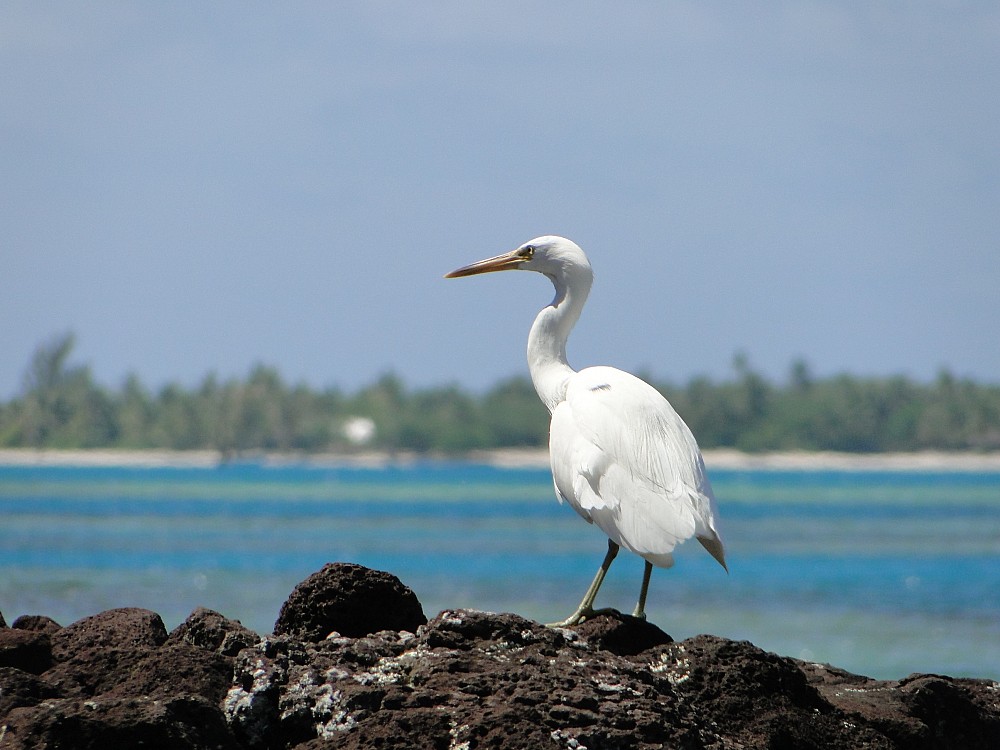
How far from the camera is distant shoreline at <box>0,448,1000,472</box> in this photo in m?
114

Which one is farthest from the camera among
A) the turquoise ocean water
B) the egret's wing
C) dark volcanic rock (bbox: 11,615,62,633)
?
the turquoise ocean water

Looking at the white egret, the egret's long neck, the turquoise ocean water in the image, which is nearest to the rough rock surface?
the white egret

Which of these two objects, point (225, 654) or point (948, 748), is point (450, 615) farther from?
point (948, 748)

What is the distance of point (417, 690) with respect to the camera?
445cm

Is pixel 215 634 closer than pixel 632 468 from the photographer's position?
Yes

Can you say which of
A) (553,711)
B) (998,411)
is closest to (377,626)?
(553,711)

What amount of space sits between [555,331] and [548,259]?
385 millimetres

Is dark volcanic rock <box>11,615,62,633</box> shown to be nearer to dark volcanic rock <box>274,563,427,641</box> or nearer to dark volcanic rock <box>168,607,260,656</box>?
dark volcanic rock <box>168,607,260,656</box>

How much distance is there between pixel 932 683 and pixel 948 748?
25 cm

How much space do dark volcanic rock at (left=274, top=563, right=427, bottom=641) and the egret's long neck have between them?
1977 mm

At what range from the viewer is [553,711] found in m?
4.29

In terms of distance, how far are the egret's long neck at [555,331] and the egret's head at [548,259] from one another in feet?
0.18

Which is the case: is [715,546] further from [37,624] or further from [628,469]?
[37,624]

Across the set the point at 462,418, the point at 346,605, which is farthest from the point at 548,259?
the point at 462,418
